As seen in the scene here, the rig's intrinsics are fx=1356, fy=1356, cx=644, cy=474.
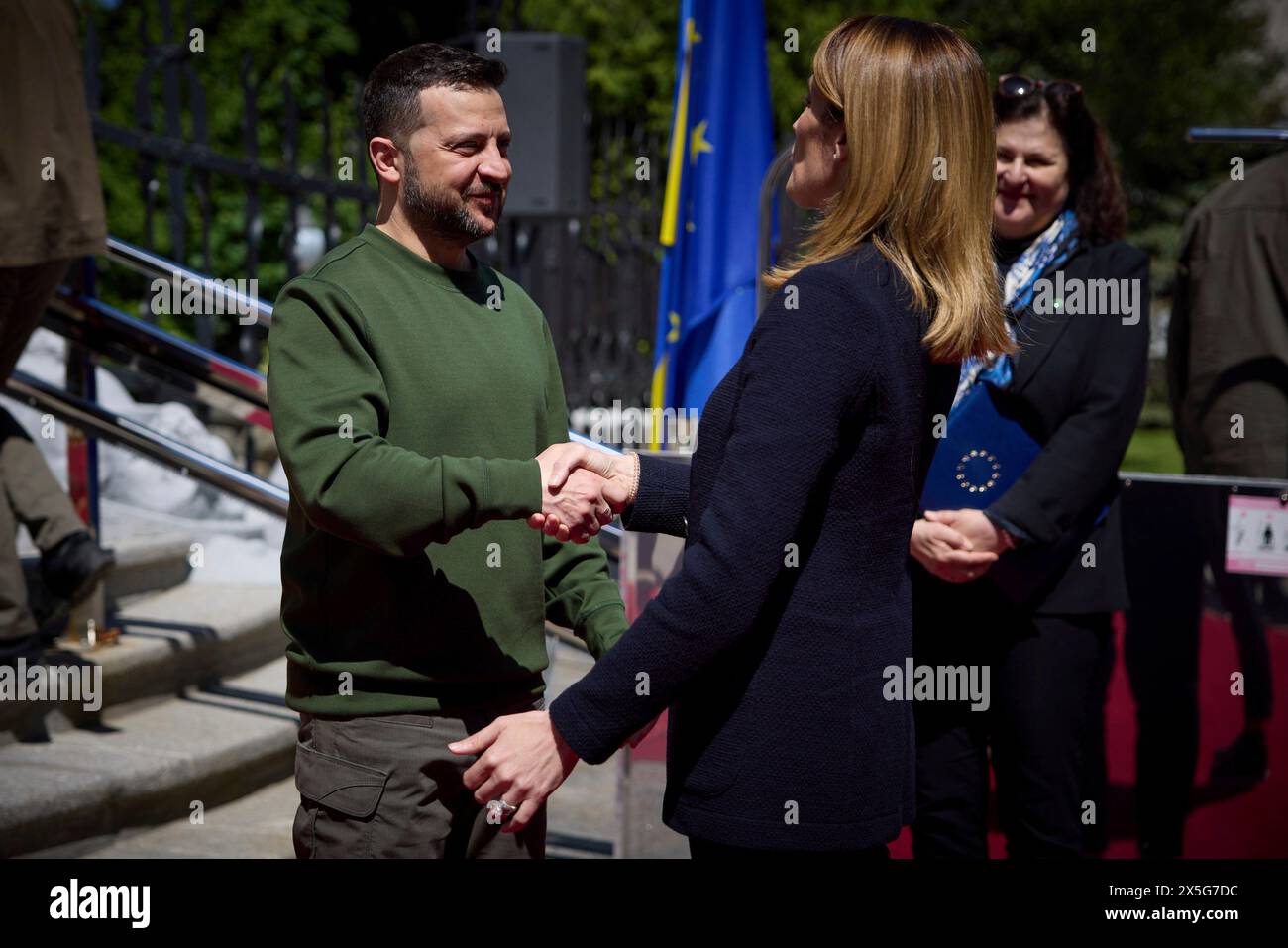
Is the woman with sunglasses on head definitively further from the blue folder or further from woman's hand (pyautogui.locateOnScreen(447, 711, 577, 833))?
woman's hand (pyautogui.locateOnScreen(447, 711, 577, 833))

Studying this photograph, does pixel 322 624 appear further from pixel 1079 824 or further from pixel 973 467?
pixel 1079 824

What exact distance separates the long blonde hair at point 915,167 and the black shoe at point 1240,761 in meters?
2.19

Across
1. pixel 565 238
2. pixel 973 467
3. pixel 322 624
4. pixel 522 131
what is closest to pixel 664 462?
pixel 322 624

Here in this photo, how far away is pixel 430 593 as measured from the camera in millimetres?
2242

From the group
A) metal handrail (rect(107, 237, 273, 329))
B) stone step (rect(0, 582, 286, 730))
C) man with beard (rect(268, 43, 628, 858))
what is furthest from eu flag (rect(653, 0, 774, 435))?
man with beard (rect(268, 43, 628, 858))

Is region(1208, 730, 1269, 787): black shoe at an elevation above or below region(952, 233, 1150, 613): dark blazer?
below

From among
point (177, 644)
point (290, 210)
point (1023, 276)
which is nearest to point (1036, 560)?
point (1023, 276)

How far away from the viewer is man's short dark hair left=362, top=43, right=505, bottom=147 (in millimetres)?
2355

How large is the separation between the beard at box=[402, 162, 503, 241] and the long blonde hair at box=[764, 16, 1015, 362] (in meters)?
0.61

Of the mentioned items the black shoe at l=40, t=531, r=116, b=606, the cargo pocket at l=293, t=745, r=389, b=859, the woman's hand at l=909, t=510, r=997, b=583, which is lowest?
the cargo pocket at l=293, t=745, r=389, b=859

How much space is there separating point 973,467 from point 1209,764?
126 centimetres

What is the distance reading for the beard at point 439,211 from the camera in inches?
91.7

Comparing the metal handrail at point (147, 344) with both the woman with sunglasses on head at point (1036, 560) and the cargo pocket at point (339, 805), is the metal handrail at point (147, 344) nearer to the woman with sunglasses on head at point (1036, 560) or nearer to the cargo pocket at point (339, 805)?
the cargo pocket at point (339, 805)

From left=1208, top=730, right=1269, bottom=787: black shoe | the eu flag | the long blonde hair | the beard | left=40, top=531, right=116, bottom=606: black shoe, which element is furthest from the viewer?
the eu flag
